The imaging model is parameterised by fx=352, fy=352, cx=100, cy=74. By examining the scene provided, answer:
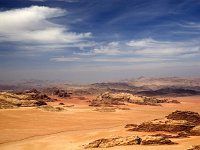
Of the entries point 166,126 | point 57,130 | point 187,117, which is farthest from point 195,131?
point 57,130

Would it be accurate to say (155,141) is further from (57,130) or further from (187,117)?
(57,130)

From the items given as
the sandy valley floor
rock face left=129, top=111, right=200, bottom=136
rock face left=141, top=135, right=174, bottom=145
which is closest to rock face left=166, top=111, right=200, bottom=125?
Answer: rock face left=129, top=111, right=200, bottom=136

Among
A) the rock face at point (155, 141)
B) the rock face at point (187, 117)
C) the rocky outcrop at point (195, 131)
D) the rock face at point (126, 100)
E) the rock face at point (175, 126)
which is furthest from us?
the rock face at point (126, 100)

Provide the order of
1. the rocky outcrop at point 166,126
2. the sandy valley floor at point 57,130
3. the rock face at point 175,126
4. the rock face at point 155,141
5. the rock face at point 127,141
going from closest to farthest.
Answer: the rock face at point 127,141, the rock face at point 155,141, the sandy valley floor at point 57,130, the rock face at point 175,126, the rocky outcrop at point 166,126

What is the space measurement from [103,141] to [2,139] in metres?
7.77

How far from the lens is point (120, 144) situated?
18.1 meters

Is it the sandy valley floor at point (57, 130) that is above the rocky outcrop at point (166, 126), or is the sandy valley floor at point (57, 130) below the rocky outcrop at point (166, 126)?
below

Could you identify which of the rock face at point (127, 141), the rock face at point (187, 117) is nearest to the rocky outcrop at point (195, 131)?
the rock face at point (187, 117)

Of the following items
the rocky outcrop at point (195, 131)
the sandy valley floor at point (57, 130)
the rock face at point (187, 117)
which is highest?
the rock face at point (187, 117)

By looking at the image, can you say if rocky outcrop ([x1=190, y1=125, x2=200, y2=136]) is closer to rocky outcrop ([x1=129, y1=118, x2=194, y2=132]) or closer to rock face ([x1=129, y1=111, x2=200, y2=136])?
rock face ([x1=129, y1=111, x2=200, y2=136])

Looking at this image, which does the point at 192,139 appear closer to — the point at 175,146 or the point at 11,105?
the point at 175,146

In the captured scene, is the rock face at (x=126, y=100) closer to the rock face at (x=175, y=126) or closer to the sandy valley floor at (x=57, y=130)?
the sandy valley floor at (x=57, y=130)

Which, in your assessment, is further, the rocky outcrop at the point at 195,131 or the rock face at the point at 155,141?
the rocky outcrop at the point at 195,131

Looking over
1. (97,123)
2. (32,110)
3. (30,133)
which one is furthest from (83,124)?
(32,110)
